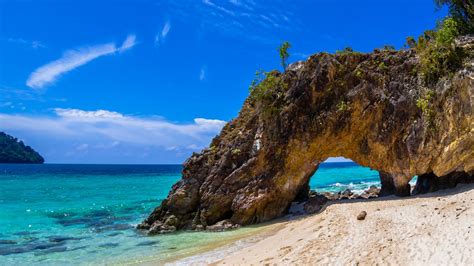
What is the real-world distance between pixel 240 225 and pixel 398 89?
12.4 metres

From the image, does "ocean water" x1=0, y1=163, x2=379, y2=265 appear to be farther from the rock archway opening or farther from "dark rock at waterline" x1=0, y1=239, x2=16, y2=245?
the rock archway opening

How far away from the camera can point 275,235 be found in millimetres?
17141

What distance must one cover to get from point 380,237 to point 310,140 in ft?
33.4

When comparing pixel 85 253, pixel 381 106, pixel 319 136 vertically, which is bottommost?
pixel 85 253

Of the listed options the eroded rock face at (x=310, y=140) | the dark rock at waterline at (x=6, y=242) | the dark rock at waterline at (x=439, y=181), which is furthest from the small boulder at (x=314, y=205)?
the dark rock at waterline at (x=6, y=242)

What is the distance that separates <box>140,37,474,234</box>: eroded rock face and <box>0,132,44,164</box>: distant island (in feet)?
603

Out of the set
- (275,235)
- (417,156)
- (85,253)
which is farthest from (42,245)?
(417,156)

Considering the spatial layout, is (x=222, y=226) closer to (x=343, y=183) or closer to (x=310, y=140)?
(x=310, y=140)

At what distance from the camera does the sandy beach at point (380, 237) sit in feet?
34.9

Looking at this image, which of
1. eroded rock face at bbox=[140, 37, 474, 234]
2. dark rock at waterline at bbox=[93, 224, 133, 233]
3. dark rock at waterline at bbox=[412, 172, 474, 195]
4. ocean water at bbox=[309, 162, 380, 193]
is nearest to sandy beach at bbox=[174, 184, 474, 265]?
dark rock at waterline at bbox=[412, 172, 474, 195]

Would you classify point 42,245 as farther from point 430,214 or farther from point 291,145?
point 430,214

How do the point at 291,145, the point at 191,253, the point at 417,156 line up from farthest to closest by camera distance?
the point at 291,145 → the point at 417,156 → the point at 191,253

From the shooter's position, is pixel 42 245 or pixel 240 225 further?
pixel 240 225

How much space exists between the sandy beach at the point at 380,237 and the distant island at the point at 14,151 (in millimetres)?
192306
